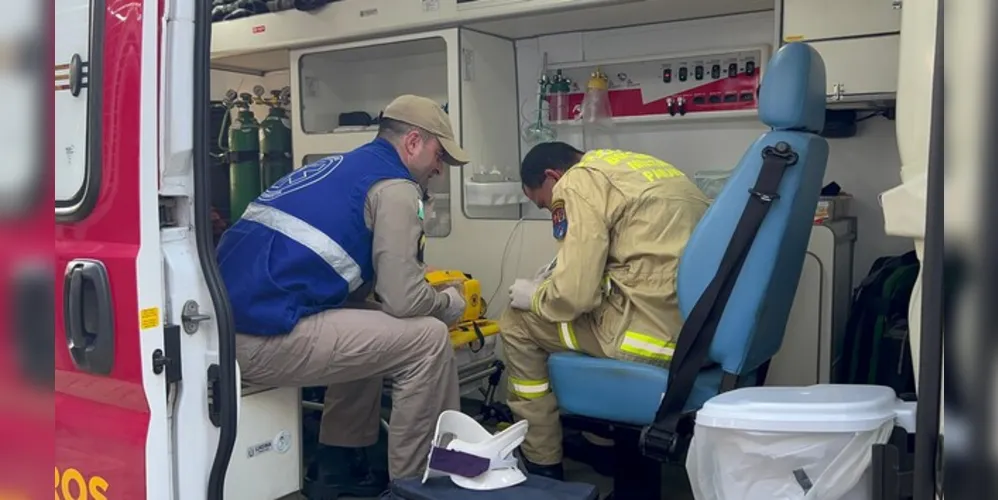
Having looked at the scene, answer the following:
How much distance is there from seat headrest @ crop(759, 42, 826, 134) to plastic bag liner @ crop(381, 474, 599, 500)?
1.13m

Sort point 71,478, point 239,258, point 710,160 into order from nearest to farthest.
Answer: point 71,478 < point 239,258 < point 710,160

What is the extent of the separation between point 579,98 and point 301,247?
7.48 feet

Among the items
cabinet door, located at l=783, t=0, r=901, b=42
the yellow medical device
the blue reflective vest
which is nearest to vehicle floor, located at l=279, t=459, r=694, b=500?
the yellow medical device

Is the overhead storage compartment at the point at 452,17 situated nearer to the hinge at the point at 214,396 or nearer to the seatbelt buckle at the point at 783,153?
the seatbelt buckle at the point at 783,153

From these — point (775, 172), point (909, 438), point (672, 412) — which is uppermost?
point (775, 172)

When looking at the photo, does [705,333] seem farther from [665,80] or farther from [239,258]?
[665,80]

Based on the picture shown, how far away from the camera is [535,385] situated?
2.92 metres

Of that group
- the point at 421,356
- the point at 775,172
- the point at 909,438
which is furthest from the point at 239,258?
the point at 909,438

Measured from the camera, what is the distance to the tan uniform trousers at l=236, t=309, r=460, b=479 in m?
2.43

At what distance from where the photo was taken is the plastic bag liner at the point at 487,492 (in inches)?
82.4

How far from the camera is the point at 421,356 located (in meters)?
2.64

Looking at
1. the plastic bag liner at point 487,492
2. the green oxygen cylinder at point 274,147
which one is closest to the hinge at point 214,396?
the plastic bag liner at point 487,492

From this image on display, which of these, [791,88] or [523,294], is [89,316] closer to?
[523,294]

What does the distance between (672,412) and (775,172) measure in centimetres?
73
